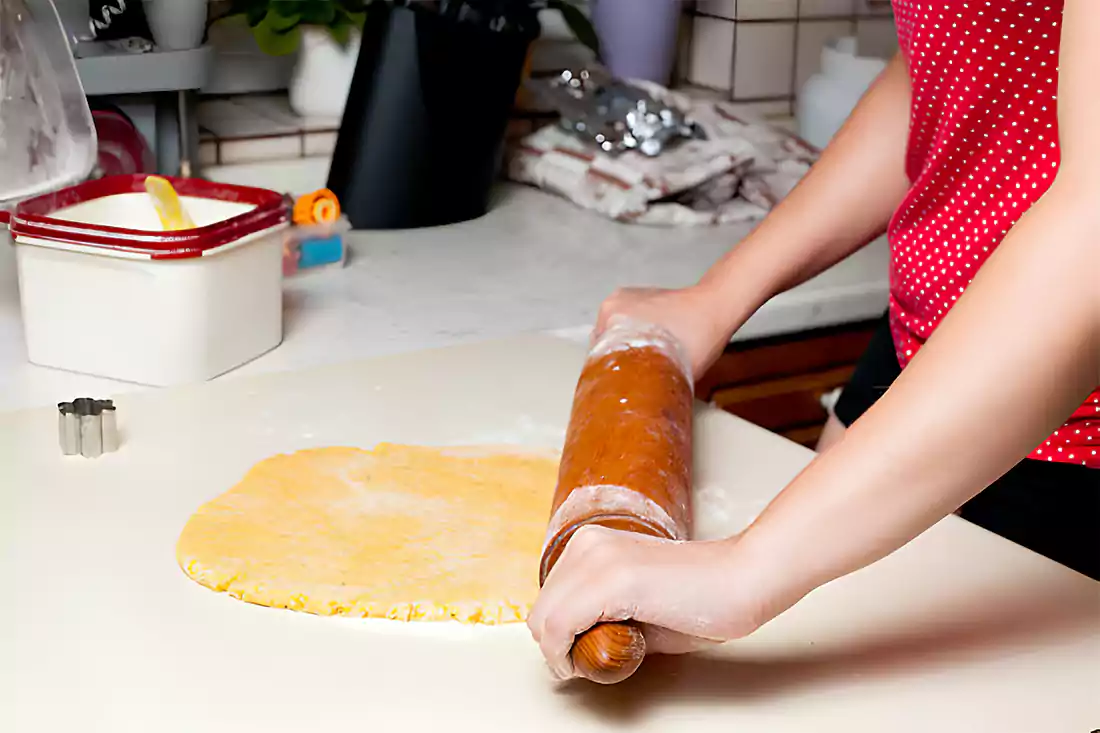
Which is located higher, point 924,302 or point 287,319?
point 924,302

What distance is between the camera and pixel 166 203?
1.11m

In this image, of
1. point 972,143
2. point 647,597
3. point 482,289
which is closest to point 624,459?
point 647,597

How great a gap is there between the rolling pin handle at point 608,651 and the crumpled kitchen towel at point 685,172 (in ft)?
3.43

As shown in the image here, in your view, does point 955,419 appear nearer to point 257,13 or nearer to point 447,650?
point 447,650

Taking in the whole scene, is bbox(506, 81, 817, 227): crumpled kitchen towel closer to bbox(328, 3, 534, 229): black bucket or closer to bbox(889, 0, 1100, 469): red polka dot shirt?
bbox(328, 3, 534, 229): black bucket

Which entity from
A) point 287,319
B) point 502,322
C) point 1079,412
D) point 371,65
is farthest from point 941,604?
Result: point 371,65

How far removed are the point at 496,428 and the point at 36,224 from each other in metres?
0.43

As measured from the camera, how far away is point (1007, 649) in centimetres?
72

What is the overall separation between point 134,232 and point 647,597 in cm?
61

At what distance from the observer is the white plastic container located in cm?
180

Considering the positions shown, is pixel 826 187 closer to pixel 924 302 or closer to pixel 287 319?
pixel 924 302

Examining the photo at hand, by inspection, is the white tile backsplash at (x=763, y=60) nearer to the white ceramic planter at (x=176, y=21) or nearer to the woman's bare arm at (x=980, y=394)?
the white ceramic planter at (x=176, y=21)

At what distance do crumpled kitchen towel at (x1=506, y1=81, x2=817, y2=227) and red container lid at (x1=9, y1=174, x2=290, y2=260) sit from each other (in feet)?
1.93

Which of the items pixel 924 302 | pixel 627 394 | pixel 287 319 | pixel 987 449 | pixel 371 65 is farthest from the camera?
pixel 371 65
